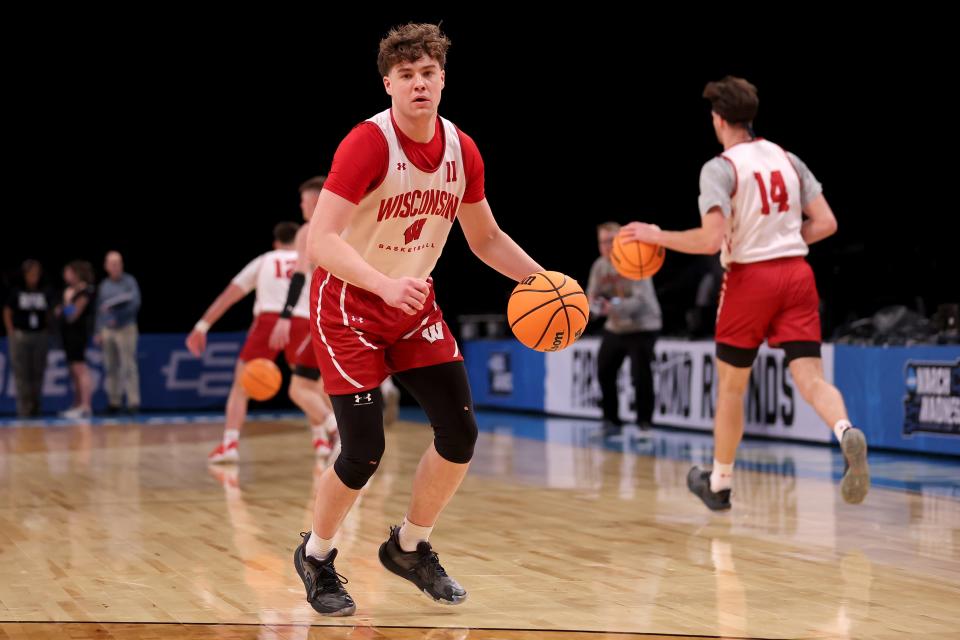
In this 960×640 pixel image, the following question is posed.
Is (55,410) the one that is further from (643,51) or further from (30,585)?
(30,585)

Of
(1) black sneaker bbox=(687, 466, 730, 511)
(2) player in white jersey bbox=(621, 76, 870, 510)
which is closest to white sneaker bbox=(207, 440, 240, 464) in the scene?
(1) black sneaker bbox=(687, 466, 730, 511)

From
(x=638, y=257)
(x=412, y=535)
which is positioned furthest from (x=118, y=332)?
(x=412, y=535)

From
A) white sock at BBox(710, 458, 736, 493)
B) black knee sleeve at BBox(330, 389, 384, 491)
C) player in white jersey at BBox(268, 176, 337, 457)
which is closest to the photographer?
black knee sleeve at BBox(330, 389, 384, 491)

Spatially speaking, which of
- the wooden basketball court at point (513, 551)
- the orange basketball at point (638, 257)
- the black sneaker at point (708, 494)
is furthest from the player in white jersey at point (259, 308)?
Answer: the orange basketball at point (638, 257)

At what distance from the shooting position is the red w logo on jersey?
455 centimetres

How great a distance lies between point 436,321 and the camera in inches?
184

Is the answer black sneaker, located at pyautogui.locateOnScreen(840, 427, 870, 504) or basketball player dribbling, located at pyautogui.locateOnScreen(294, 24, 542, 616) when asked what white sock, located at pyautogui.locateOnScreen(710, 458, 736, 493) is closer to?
black sneaker, located at pyautogui.locateOnScreen(840, 427, 870, 504)

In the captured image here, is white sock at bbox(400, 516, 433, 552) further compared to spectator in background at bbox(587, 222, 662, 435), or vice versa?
spectator in background at bbox(587, 222, 662, 435)

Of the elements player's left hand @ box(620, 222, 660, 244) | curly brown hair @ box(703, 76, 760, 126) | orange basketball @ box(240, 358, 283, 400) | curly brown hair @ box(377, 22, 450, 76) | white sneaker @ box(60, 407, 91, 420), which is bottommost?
white sneaker @ box(60, 407, 91, 420)

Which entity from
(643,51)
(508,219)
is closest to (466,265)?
(508,219)

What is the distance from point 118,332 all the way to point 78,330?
0.56 metres

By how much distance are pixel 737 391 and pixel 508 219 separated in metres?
12.7

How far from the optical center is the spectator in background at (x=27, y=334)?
629 inches

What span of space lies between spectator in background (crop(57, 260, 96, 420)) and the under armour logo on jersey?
40.2 ft
